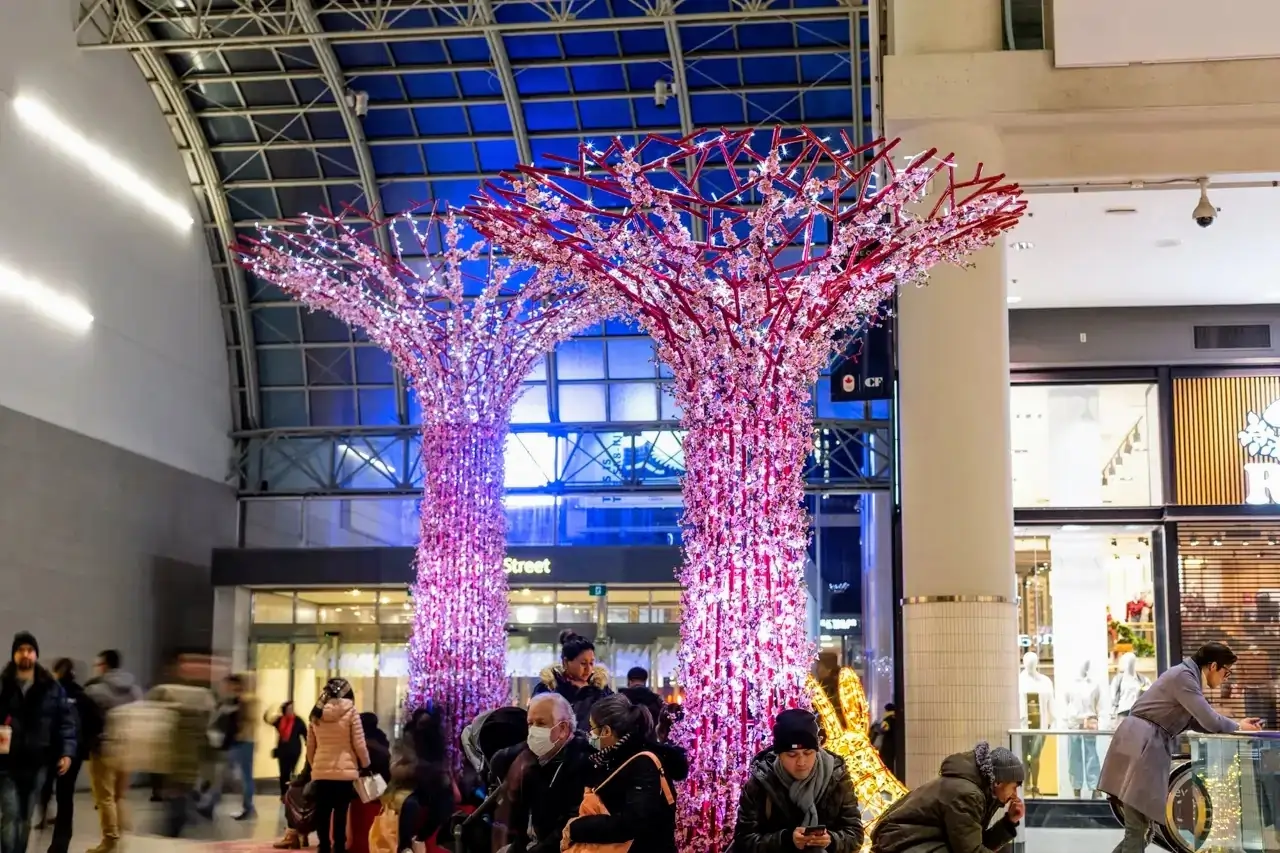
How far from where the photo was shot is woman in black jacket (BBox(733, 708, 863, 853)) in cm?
551

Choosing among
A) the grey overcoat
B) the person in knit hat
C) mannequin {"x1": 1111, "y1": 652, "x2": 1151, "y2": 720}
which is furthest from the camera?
mannequin {"x1": 1111, "y1": 652, "x2": 1151, "y2": 720}

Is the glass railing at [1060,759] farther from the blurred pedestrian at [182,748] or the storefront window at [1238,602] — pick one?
the storefront window at [1238,602]

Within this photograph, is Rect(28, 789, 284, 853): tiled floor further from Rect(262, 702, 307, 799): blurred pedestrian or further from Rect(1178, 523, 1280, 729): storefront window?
Rect(1178, 523, 1280, 729): storefront window

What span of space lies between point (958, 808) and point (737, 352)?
2.81 metres

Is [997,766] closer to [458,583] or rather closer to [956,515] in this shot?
[956,515]

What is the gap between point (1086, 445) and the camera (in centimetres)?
1416

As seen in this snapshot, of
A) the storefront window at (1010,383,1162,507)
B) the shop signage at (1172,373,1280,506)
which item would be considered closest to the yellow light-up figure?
the storefront window at (1010,383,1162,507)

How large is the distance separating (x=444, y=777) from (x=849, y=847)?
12.3 feet

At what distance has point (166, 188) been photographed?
23.6 metres

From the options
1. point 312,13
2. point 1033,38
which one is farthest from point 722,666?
point 312,13

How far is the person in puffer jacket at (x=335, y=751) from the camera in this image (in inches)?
378

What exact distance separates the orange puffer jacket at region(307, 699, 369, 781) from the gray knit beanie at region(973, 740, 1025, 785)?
5.19m

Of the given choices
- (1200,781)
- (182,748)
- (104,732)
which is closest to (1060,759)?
(1200,781)

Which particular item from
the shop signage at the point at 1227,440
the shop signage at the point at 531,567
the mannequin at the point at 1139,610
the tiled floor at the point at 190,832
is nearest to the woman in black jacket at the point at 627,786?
the tiled floor at the point at 190,832
